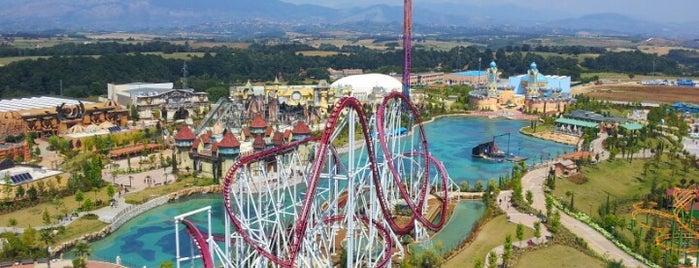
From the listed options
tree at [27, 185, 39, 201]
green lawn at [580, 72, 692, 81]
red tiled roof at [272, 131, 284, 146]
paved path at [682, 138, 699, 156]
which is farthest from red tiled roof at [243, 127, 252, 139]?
green lawn at [580, 72, 692, 81]

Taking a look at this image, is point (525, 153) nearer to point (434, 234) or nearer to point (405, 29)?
point (405, 29)

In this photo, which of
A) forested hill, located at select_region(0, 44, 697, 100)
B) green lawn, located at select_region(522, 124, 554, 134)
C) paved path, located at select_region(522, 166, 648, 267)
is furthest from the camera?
forested hill, located at select_region(0, 44, 697, 100)

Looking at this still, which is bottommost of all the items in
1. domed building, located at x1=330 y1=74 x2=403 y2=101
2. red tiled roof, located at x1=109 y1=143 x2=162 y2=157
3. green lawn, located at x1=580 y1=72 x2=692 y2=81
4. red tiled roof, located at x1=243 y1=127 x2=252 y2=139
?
red tiled roof, located at x1=109 y1=143 x2=162 y2=157

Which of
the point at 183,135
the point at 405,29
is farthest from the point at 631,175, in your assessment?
the point at 183,135

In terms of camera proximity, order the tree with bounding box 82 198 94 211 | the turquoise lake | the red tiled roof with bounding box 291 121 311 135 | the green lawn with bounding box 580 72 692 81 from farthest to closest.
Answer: the green lawn with bounding box 580 72 692 81
the red tiled roof with bounding box 291 121 311 135
the tree with bounding box 82 198 94 211
the turquoise lake

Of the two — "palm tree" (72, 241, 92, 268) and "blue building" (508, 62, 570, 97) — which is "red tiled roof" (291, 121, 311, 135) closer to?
"palm tree" (72, 241, 92, 268)

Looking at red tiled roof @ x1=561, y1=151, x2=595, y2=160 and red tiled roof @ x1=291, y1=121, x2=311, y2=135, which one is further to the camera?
red tiled roof @ x1=561, y1=151, x2=595, y2=160

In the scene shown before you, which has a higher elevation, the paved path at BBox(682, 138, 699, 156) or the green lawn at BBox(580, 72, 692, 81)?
the green lawn at BBox(580, 72, 692, 81)
